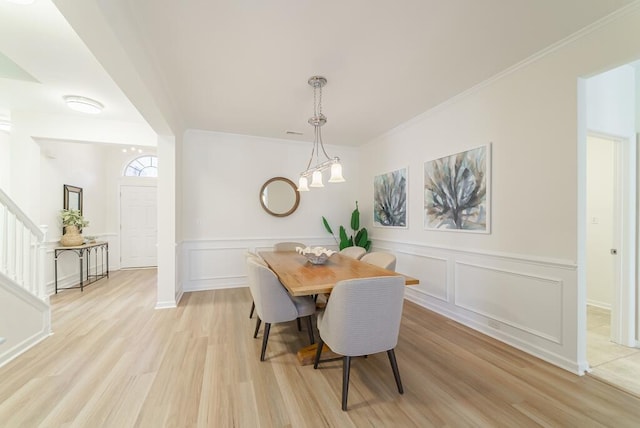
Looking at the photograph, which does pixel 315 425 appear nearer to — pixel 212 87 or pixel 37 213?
pixel 212 87

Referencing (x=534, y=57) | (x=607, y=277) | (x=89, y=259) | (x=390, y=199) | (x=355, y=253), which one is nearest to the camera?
(x=534, y=57)

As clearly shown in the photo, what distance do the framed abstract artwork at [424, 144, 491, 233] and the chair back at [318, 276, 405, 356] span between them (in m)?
1.66

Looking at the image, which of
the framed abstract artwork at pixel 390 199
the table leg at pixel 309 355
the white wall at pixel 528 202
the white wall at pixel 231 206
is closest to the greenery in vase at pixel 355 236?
the framed abstract artwork at pixel 390 199

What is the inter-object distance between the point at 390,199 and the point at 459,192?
1.33 m

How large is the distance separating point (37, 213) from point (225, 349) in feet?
12.9

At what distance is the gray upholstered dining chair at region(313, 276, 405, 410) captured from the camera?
1.63 metres

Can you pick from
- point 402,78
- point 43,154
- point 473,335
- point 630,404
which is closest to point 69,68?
point 43,154

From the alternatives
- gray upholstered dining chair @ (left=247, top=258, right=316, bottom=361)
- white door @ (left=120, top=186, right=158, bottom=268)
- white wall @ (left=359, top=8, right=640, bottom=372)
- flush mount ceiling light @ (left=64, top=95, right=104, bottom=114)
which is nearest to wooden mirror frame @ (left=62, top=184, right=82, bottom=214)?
white door @ (left=120, top=186, right=158, bottom=268)

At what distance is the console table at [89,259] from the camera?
13.8 ft

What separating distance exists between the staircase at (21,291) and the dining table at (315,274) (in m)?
2.25

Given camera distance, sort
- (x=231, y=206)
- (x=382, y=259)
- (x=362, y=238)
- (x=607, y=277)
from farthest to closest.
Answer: (x=362, y=238), (x=231, y=206), (x=607, y=277), (x=382, y=259)

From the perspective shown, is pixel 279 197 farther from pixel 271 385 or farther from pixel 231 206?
pixel 271 385

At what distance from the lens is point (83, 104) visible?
3268 millimetres

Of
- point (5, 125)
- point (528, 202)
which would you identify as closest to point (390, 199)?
point (528, 202)
